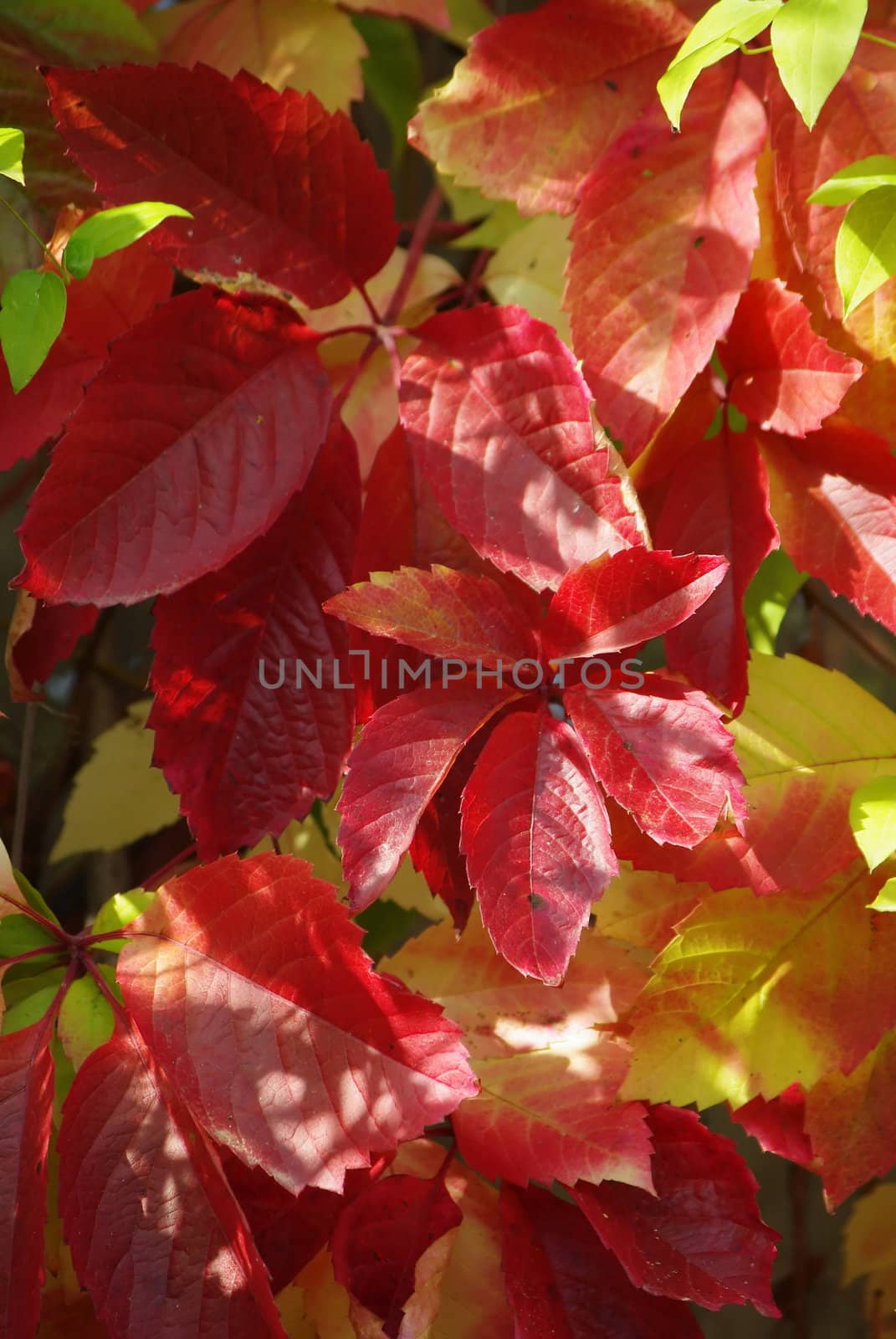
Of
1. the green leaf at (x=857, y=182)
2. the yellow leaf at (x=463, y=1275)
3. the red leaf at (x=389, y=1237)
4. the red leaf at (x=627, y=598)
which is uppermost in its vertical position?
the green leaf at (x=857, y=182)

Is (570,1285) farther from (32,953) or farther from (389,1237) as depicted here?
(32,953)

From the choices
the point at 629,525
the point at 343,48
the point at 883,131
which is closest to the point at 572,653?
the point at 629,525

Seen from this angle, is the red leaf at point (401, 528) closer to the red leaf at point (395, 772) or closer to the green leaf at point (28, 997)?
the red leaf at point (395, 772)

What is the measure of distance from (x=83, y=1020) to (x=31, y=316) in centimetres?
38

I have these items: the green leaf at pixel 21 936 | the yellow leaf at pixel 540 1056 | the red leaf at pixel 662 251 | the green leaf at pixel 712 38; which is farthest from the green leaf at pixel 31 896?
the green leaf at pixel 712 38

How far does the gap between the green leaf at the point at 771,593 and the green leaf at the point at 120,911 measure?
45cm

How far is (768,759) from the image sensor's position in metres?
0.64

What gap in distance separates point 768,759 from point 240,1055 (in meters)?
0.34

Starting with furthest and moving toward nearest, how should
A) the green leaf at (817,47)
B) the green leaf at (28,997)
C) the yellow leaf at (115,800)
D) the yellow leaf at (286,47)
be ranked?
the yellow leaf at (115,800)
the yellow leaf at (286,47)
the green leaf at (28,997)
the green leaf at (817,47)

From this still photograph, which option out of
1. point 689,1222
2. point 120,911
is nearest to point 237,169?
point 120,911

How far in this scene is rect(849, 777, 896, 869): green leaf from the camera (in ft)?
1.73

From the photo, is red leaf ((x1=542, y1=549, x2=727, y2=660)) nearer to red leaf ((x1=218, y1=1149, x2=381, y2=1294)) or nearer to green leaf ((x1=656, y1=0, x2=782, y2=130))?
green leaf ((x1=656, y1=0, x2=782, y2=130))

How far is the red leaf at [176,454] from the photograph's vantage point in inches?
21.5

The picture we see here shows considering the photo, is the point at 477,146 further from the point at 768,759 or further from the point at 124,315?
the point at 768,759
